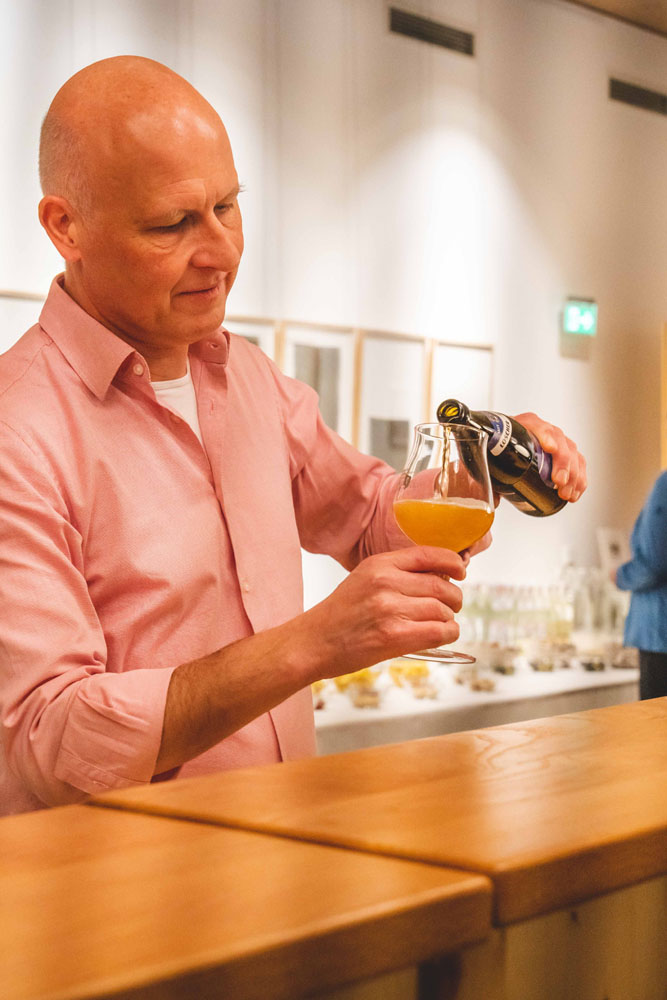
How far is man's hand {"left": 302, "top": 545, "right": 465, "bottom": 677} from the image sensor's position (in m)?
1.28

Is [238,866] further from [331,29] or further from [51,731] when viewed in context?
[331,29]

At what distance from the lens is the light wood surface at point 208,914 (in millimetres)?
583

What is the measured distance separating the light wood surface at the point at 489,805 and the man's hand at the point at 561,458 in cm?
54

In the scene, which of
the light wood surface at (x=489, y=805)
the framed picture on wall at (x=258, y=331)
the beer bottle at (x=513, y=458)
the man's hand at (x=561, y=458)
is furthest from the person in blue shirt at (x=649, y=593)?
A: the light wood surface at (x=489, y=805)

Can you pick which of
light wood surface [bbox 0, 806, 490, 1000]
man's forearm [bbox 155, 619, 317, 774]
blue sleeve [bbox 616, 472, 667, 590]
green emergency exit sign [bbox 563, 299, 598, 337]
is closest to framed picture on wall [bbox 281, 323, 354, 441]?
blue sleeve [bbox 616, 472, 667, 590]

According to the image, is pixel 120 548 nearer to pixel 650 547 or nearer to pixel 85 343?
pixel 85 343

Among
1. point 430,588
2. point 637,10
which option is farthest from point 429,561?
point 637,10

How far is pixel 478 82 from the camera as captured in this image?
473 centimetres

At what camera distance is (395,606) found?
50.2 inches

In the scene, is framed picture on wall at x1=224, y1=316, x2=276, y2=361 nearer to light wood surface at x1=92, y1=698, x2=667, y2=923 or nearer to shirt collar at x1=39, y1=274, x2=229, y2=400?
shirt collar at x1=39, y1=274, x2=229, y2=400

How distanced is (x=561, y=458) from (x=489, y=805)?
869 mm

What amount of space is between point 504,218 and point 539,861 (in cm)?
437

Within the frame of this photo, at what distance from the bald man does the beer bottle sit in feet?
0.14

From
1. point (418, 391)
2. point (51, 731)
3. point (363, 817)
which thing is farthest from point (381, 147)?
point (363, 817)
